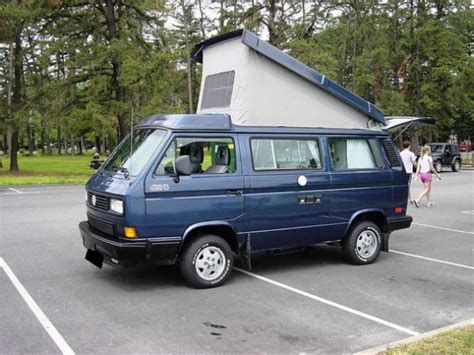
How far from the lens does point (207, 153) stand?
676 centimetres

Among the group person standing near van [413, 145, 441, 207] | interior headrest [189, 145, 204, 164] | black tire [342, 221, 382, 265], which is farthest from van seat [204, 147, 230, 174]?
person standing near van [413, 145, 441, 207]

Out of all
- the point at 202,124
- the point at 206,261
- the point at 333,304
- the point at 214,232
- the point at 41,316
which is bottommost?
the point at 333,304

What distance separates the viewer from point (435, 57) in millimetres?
38031

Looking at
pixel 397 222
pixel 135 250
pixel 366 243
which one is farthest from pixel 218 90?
Answer: pixel 397 222

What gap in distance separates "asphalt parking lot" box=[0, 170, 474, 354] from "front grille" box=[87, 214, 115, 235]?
73cm

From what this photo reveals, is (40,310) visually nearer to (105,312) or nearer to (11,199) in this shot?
(105,312)

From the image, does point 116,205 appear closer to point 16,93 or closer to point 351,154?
point 351,154

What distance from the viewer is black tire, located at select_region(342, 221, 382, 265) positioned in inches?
298

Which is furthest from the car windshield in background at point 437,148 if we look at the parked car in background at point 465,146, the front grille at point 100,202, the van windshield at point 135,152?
the parked car in background at point 465,146

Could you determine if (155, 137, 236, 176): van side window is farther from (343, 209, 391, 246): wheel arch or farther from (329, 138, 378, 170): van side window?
(343, 209, 391, 246): wheel arch

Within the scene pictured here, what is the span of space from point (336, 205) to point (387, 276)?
1198 millimetres

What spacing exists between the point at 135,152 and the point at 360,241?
359 cm

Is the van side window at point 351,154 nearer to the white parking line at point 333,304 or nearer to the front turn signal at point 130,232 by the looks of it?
the white parking line at point 333,304

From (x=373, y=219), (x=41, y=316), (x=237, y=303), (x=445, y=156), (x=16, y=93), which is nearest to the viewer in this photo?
(x=41, y=316)
